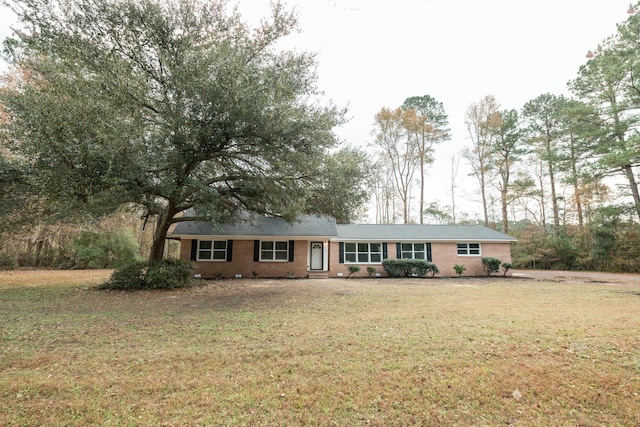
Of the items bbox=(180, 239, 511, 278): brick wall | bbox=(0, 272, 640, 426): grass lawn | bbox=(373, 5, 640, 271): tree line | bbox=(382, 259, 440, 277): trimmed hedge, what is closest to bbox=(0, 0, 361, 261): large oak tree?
bbox=(0, 272, 640, 426): grass lawn

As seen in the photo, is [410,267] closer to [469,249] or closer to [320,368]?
[469,249]

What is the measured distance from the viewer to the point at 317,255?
63.0ft

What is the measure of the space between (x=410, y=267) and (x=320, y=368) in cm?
1563

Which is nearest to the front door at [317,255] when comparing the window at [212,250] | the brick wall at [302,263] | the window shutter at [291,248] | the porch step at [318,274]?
the brick wall at [302,263]

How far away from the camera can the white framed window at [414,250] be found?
64.1 feet

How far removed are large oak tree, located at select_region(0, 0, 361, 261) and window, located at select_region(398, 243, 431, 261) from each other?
33.7 ft

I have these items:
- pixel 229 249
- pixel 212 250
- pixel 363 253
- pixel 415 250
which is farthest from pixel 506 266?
pixel 212 250

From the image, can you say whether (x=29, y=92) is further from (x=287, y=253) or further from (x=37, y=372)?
(x=287, y=253)

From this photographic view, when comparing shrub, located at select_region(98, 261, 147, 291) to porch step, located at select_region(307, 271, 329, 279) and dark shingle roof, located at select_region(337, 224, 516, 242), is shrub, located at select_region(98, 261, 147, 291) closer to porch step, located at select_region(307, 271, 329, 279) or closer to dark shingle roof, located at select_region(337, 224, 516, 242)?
porch step, located at select_region(307, 271, 329, 279)

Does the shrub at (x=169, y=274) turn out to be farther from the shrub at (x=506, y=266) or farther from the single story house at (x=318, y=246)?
the shrub at (x=506, y=266)

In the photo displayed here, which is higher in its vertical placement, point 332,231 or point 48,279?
point 332,231

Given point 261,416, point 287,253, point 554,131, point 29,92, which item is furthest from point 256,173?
point 554,131

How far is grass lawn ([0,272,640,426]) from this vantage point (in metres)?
2.91

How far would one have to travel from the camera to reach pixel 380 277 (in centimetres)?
1858
